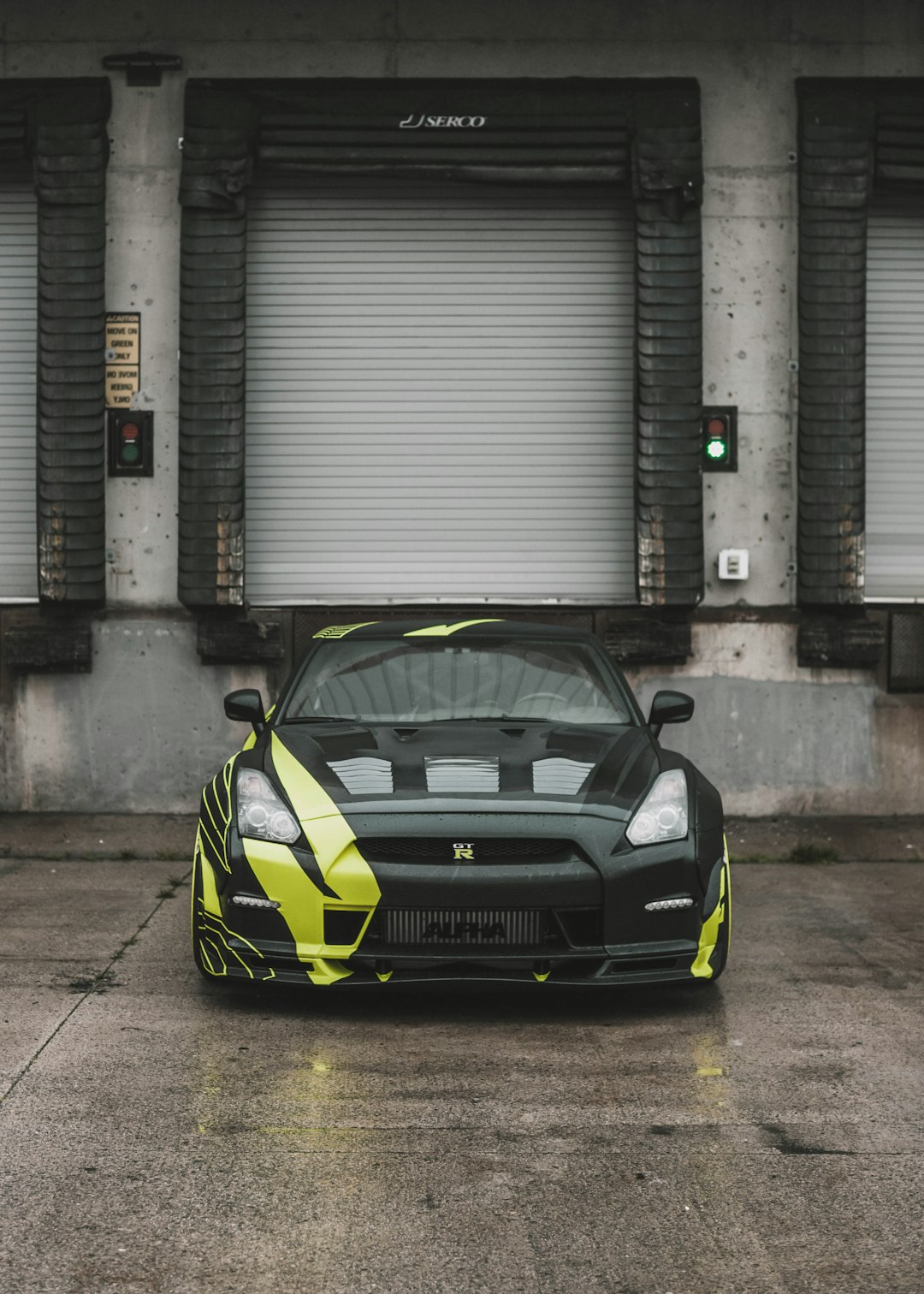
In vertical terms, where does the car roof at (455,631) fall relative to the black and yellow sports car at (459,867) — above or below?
above

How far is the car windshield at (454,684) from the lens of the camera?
679 cm

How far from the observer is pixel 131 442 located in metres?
10.7

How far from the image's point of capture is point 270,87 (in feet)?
35.0

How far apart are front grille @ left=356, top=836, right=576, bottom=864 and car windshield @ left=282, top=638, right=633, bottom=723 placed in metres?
1.14

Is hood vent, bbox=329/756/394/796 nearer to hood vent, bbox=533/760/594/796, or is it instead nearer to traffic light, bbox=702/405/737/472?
hood vent, bbox=533/760/594/796

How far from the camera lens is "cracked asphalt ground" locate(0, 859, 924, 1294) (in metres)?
3.52

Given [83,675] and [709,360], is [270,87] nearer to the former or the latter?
[709,360]

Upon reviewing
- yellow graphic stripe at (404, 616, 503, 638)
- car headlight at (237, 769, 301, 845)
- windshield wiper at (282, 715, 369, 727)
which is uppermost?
yellow graphic stripe at (404, 616, 503, 638)

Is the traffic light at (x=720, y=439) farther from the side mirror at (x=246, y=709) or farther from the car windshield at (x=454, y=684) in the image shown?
the side mirror at (x=246, y=709)

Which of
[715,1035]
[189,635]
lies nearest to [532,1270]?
[715,1035]

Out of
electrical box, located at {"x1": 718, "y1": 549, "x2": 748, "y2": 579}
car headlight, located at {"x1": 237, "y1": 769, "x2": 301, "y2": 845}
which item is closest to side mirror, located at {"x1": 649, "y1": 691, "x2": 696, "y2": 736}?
car headlight, located at {"x1": 237, "y1": 769, "x2": 301, "y2": 845}

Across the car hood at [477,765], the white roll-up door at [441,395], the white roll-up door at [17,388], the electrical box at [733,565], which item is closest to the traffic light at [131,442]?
the white roll-up door at [17,388]

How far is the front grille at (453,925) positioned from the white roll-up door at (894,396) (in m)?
6.14

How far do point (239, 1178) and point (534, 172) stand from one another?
8.06 m
